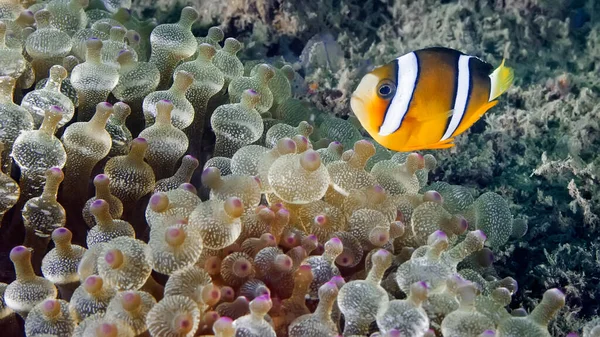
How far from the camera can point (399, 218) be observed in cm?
149

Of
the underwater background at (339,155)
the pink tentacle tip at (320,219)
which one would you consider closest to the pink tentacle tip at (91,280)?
the underwater background at (339,155)

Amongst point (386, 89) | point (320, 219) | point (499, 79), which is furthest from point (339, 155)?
point (499, 79)

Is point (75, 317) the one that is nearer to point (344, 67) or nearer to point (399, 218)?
point (399, 218)

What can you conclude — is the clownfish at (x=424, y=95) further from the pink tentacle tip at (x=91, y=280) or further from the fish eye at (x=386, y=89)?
the pink tentacle tip at (x=91, y=280)

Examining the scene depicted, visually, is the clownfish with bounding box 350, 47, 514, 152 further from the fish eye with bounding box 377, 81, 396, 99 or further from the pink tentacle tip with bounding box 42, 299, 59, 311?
the pink tentacle tip with bounding box 42, 299, 59, 311

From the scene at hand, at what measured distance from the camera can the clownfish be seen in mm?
1454

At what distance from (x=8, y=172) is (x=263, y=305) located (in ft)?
2.99

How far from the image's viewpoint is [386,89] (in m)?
1.45

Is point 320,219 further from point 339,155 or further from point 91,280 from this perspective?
point 91,280

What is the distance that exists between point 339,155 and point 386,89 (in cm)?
26

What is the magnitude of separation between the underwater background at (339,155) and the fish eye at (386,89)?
0.16m

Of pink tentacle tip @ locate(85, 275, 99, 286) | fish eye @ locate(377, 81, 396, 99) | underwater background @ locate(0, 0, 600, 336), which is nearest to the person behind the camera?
pink tentacle tip @ locate(85, 275, 99, 286)

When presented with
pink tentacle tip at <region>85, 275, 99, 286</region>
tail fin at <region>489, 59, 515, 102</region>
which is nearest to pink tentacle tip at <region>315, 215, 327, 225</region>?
pink tentacle tip at <region>85, 275, 99, 286</region>

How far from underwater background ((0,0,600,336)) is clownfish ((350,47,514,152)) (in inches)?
3.2
